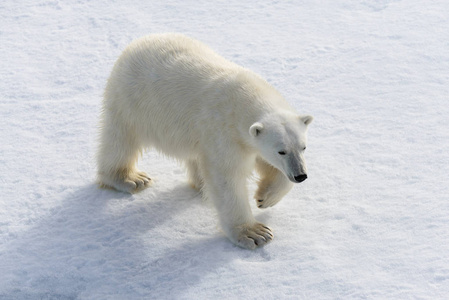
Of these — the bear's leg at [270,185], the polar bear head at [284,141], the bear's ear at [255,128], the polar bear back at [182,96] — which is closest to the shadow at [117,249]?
the bear's leg at [270,185]

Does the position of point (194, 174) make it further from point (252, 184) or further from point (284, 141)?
point (284, 141)

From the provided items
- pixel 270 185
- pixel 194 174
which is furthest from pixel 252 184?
pixel 270 185

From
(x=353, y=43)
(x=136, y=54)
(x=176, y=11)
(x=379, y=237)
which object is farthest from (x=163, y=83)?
(x=176, y=11)

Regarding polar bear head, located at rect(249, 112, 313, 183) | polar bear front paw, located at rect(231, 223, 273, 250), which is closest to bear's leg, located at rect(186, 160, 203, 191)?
polar bear front paw, located at rect(231, 223, 273, 250)

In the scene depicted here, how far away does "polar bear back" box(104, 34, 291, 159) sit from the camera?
425 centimetres

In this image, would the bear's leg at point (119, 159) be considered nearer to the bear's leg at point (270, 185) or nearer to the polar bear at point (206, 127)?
the polar bear at point (206, 127)

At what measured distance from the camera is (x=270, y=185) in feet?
14.9

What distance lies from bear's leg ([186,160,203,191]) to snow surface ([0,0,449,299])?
0.09m

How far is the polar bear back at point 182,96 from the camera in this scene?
4254mm

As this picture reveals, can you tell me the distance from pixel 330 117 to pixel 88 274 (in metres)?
2.75

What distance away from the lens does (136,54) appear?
478 centimetres

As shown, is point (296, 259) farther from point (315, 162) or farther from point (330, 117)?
point (330, 117)

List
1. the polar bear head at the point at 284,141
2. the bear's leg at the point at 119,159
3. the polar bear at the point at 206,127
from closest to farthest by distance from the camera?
the polar bear head at the point at 284,141
the polar bear at the point at 206,127
the bear's leg at the point at 119,159

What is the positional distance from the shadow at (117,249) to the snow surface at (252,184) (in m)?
0.01
